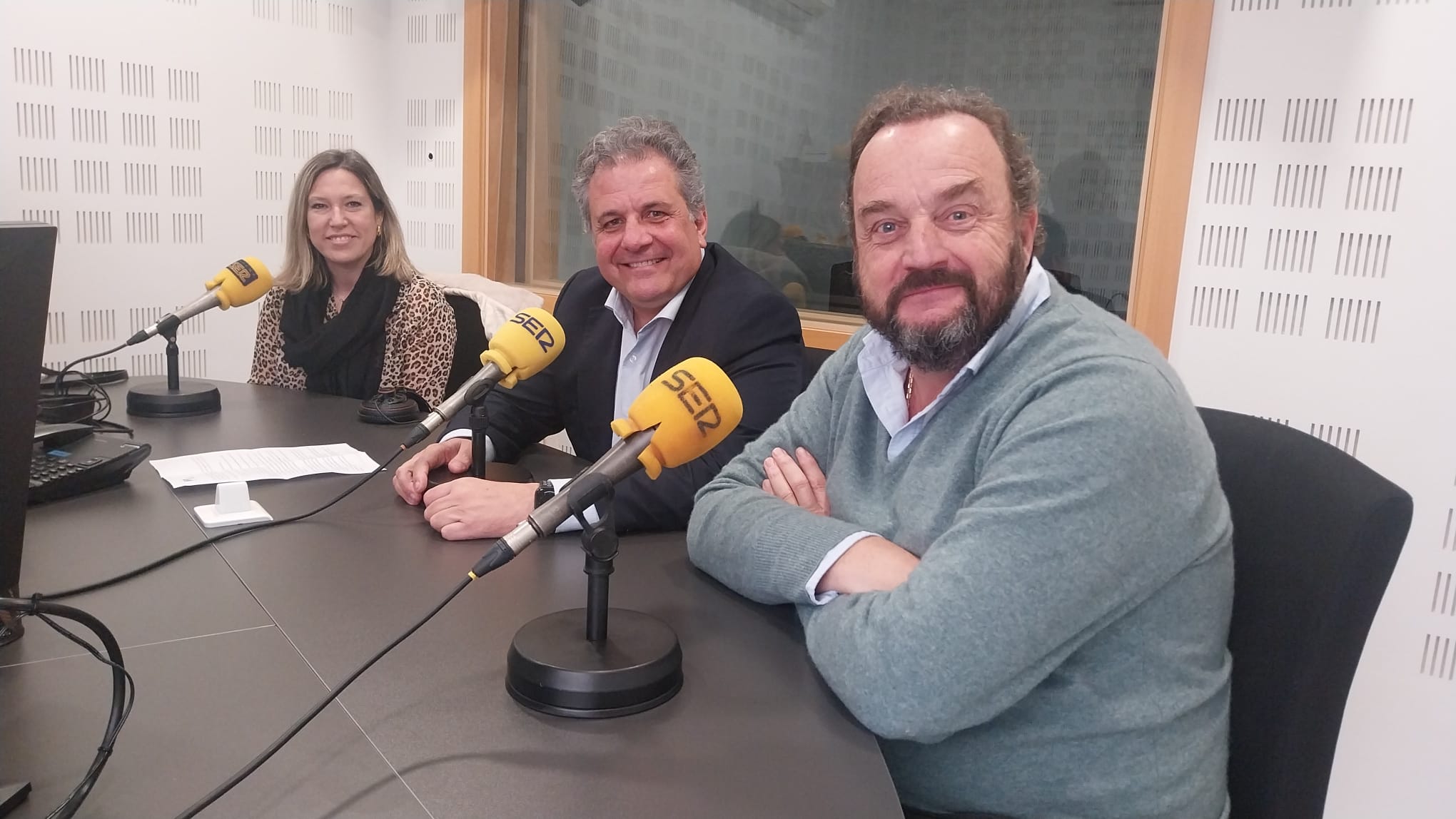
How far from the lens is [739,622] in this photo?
1.16 m

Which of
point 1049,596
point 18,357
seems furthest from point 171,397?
point 1049,596

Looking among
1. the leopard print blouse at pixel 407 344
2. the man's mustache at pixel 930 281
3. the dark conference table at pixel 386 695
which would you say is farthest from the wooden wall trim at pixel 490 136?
the man's mustache at pixel 930 281

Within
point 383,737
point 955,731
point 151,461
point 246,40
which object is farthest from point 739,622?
point 246,40

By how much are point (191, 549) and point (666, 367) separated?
93cm

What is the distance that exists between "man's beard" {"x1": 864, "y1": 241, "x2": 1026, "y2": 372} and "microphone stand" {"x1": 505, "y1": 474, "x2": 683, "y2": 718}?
49 centimetres

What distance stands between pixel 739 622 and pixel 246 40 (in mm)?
3201

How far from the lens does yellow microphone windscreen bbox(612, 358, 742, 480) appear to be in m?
1.00

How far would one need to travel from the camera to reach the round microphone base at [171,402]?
7.16 feet

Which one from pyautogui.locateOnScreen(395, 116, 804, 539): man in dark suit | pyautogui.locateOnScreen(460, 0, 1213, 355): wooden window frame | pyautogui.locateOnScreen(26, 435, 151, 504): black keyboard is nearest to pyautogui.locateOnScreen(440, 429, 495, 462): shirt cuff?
pyautogui.locateOnScreen(395, 116, 804, 539): man in dark suit

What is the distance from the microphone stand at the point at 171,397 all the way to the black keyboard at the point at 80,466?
1.53 ft

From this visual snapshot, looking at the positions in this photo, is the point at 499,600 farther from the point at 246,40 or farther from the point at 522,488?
the point at 246,40

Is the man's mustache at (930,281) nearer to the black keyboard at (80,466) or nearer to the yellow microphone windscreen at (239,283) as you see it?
the black keyboard at (80,466)

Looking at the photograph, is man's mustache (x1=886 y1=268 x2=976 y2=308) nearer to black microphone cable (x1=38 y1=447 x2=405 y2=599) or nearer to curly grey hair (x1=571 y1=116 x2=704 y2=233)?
black microphone cable (x1=38 y1=447 x2=405 y2=599)

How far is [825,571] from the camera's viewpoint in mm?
1110
